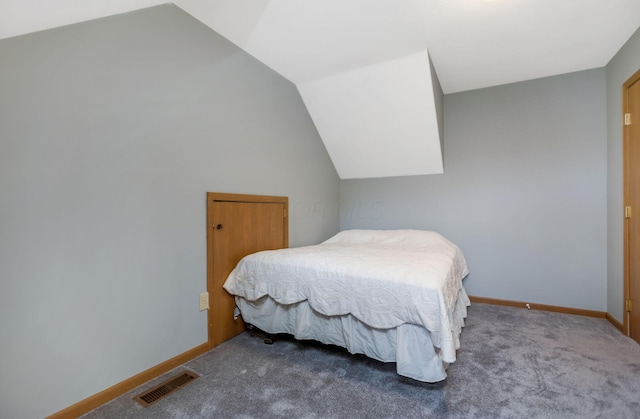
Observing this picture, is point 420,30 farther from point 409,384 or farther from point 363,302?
point 409,384

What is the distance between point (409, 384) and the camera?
1607 millimetres

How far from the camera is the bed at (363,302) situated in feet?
4.83

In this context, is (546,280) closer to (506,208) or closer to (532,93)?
(506,208)

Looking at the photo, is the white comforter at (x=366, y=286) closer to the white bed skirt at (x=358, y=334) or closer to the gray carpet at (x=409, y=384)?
the white bed skirt at (x=358, y=334)

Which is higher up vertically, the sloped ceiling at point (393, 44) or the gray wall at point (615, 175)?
the sloped ceiling at point (393, 44)

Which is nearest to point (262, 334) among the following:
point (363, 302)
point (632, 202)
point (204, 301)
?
point (204, 301)

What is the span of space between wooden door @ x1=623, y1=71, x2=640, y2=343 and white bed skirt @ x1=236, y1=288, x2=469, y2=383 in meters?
1.24

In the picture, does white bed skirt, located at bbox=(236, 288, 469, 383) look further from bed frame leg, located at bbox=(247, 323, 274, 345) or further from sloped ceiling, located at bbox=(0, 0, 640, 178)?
sloped ceiling, located at bbox=(0, 0, 640, 178)

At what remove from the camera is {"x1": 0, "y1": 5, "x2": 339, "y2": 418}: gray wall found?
3.98 feet

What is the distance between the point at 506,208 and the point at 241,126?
2735 mm

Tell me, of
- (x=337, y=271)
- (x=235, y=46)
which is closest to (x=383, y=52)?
(x=235, y=46)

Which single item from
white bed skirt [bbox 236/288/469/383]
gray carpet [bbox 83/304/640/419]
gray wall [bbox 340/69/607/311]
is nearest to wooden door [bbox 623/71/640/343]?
gray carpet [bbox 83/304/640/419]

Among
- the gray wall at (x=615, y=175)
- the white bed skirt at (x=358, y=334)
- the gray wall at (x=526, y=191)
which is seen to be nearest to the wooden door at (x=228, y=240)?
the white bed skirt at (x=358, y=334)

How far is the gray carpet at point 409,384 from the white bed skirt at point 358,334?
0.13 metres
